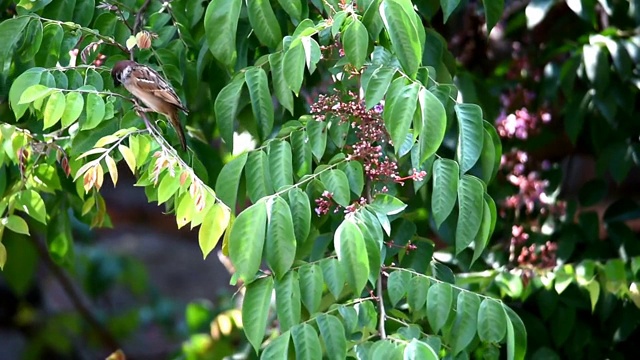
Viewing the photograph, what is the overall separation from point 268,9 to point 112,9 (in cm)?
43

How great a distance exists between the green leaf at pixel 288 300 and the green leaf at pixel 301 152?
0.28 meters

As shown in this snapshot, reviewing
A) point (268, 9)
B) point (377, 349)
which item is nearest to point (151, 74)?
point (268, 9)

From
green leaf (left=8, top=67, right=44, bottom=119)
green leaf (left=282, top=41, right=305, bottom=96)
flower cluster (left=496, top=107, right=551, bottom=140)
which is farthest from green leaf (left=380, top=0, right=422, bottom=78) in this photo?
flower cluster (left=496, top=107, right=551, bottom=140)

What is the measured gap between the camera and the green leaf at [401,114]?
1879mm

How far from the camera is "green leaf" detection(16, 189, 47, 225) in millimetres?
2219

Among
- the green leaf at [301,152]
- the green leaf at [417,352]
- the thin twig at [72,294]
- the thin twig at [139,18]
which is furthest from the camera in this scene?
the thin twig at [72,294]

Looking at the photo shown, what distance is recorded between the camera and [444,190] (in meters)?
2.01

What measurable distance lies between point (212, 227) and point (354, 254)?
0.29 metres

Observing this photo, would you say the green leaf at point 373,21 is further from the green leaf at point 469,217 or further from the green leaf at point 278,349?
the green leaf at point 278,349

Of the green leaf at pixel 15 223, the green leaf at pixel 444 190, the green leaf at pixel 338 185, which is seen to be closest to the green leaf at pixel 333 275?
the green leaf at pixel 338 185

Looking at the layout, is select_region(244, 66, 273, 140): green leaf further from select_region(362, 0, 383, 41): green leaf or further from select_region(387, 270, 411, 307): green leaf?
select_region(387, 270, 411, 307): green leaf

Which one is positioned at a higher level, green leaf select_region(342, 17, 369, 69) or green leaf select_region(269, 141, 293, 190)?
green leaf select_region(342, 17, 369, 69)

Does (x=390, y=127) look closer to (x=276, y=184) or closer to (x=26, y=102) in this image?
(x=276, y=184)

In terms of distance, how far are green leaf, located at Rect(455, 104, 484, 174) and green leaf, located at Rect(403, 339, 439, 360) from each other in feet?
1.29
